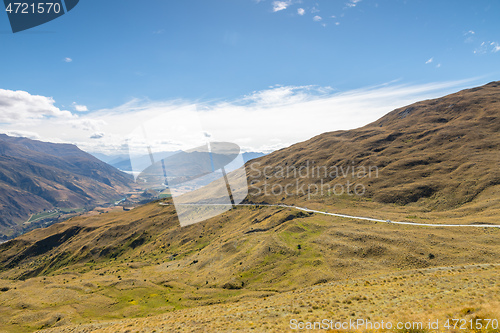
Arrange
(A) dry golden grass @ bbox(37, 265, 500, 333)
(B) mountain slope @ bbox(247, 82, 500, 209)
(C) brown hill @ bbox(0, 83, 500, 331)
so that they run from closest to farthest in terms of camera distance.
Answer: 1. (A) dry golden grass @ bbox(37, 265, 500, 333)
2. (C) brown hill @ bbox(0, 83, 500, 331)
3. (B) mountain slope @ bbox(247, 82, 500, 209)

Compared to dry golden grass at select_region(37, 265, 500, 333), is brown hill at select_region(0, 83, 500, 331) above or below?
below

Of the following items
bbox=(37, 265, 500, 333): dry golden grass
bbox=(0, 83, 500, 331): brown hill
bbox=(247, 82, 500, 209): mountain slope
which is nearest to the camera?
bbox=(37, 265, 500, 333): dry golden grass

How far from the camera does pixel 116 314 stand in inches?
1927

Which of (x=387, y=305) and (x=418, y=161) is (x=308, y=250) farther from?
(x=418, y=161)

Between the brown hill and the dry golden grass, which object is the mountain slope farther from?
the dry golden grass

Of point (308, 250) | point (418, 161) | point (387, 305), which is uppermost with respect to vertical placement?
point (387, 305)

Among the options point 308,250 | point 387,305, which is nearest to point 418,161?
point 308,250

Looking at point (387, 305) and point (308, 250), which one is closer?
point (387, 305)

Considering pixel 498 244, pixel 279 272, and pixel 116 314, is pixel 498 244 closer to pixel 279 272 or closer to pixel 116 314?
pixel 279 272

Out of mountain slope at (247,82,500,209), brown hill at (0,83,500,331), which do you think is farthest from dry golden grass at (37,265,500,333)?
mountain slope at (247,82,500,209)

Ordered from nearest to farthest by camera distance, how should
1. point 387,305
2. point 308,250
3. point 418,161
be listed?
point 387,305
point 308,250
point 418,161

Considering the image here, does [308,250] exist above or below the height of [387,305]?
below

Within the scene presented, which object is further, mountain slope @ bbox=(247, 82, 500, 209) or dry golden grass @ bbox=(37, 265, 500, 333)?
mountain slope @ bbox=(247, 82, 500, 209)

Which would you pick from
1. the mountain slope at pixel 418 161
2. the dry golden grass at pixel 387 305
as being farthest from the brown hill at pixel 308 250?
the mountain slope at pixel 418 161
